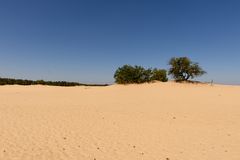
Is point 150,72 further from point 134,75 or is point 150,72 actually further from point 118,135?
point 118,135

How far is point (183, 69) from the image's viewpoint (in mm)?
37469

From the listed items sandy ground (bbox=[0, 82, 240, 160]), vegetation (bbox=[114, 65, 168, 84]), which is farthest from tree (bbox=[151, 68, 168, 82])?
sandy ground (bbox=[0, 82, 240, 160])

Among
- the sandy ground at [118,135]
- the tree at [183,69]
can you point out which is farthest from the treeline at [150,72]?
the sandy ground at [118,135]

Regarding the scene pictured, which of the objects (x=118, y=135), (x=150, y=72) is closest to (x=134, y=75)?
(x=150, y=72)

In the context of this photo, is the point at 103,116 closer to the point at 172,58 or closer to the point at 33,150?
the point at 33,150

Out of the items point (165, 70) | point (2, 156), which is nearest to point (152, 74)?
point (165, 70)

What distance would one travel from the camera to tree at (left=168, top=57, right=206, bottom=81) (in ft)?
121

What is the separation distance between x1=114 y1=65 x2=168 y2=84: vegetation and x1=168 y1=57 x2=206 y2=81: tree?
239 centimetres

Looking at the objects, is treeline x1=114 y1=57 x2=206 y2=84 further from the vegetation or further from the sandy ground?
the sandy ground

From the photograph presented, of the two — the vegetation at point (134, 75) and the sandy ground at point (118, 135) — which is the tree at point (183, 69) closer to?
the vegetation at point (134, 75)

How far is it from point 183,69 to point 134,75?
27.4 feet

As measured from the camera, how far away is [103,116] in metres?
14.2

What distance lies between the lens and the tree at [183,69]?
36969 mm

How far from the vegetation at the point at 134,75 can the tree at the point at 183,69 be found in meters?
2.39
